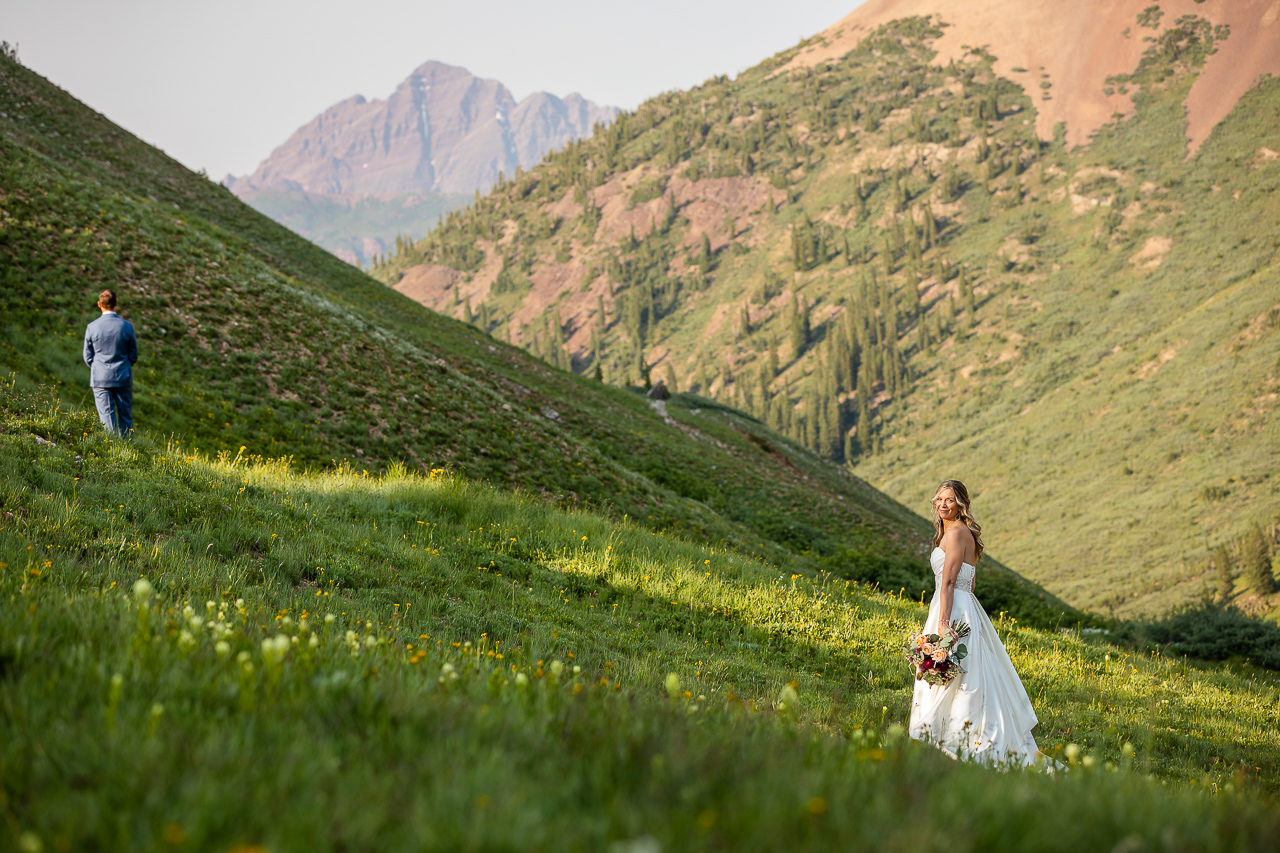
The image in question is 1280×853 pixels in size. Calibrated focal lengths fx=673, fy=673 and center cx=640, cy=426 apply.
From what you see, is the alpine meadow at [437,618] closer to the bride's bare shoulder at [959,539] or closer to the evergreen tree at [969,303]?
the bride's bare shoulder at [959,539]

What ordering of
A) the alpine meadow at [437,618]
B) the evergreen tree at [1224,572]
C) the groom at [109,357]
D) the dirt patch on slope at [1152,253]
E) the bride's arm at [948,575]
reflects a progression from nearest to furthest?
the alpine meadow at [437,618] → the bride's arm at [948,575] → the groom at [109,357] → the evergreen tree at [1224,572] → the dirt patch on slope at [1152,253]

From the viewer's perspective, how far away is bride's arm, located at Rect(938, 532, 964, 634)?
6309 millimetres

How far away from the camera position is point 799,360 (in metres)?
169

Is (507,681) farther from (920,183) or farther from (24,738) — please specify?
(920,183)

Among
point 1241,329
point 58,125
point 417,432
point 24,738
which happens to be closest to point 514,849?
point 24,738

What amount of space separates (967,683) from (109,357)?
12963mm

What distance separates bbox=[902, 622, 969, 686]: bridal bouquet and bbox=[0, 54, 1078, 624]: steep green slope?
32.5ft

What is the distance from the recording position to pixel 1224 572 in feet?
194

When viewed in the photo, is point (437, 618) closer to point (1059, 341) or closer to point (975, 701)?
point (975, 701)

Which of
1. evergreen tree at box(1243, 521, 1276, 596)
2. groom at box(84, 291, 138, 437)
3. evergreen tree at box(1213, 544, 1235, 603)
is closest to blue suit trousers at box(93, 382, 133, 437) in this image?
groom at box(84, 291, 138, 437)

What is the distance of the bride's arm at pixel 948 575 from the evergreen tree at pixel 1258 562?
7093 centimetres

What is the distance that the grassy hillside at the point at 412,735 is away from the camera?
1938 mm

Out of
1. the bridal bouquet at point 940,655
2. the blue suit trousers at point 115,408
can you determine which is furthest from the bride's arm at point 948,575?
the blue suit trousers at point 115,408

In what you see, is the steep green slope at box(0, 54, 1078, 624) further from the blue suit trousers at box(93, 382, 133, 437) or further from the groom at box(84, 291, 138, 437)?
the groom at box(84, 291, 138, 437)
